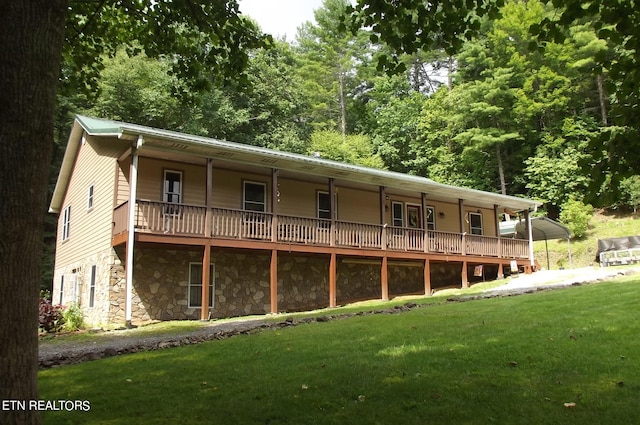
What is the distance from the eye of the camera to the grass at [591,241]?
2814 cm

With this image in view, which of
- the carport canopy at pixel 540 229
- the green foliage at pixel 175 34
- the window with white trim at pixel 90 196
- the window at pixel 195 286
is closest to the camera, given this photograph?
the green foliage at pixel 175 34

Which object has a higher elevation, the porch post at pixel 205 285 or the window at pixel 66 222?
the window at pixel 66 222

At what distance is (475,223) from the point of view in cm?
2467

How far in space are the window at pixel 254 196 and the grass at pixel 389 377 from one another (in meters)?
8.55

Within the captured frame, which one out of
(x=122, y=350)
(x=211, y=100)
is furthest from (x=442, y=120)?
(x=122, y=350)

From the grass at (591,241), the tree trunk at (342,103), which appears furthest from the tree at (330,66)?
the grass at (591,241)

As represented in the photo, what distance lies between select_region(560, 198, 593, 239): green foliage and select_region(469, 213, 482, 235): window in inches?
321

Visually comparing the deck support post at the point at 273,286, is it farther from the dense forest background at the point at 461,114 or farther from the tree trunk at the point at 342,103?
the tree trunk at the point at 342,103

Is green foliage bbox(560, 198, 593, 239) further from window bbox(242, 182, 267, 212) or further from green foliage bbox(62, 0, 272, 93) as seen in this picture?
green foliage bbox(62, 0, 272, 93)

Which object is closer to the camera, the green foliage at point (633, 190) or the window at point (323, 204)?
the window at point (323, 204)

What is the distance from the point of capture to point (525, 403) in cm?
448

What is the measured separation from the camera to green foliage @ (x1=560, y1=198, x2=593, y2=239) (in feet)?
96.2

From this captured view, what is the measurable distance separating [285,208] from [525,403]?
46.4 feet

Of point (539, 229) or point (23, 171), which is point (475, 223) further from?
point (23, 171)
